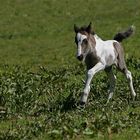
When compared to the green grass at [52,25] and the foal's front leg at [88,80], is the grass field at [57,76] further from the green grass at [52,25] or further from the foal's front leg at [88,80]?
the foal's front leg at [88,80]

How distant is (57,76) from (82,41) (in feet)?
21.1

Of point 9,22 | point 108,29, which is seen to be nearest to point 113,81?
point 108,29

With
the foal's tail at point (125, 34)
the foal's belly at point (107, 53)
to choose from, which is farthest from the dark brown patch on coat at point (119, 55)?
the foal's tail at point (125, 34)

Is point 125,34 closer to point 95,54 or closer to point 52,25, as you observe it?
point 95,54

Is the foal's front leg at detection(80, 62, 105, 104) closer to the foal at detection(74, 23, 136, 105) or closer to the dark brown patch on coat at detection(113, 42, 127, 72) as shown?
the foal at detection(74, 23, 136, 105)

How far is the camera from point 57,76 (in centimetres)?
2142

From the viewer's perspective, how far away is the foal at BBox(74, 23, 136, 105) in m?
15.1

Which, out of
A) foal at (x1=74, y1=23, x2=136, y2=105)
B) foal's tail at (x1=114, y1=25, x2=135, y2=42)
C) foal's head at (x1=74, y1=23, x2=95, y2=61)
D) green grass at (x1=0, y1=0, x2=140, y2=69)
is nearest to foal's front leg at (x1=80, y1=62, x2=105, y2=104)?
foal at (x1=74, y1=23, x2=136, y2=105)

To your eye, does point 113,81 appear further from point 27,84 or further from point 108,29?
point 108,29

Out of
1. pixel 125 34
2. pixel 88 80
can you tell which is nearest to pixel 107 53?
pixel 88 80

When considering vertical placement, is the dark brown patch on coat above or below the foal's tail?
below

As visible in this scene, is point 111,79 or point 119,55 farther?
point 111,79

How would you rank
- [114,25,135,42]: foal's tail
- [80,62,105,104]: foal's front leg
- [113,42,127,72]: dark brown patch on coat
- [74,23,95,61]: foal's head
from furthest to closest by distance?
[114,25,135,42]: foal's tail → [113,42,127,72]: dark brown patch on coat → [80,62,105,104]: foal's front leg → [74,23,95,61]: foal's head

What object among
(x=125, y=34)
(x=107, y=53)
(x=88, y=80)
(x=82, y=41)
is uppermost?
(x=82, y=41)
